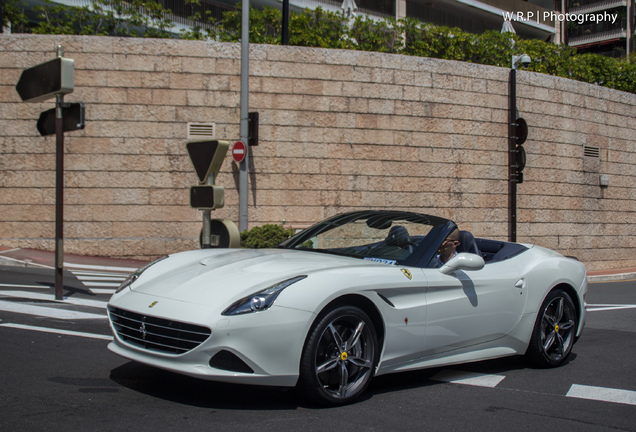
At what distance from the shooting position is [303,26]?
1739cm

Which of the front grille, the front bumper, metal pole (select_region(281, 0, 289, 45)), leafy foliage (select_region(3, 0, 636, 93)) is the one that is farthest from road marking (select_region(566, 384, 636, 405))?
metal pole (select_region(281, 0, 289, 45))

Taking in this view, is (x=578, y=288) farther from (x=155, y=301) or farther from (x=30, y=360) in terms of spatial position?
(x=30, y=360)

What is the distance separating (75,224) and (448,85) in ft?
31.1

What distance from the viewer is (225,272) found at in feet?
14.0

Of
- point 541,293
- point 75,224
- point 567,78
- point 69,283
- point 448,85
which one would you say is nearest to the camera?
point 541,293

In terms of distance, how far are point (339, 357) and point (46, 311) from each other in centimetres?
431

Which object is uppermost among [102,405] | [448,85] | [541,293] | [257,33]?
[257,33]

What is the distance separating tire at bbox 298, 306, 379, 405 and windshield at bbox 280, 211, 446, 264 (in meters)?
0.73

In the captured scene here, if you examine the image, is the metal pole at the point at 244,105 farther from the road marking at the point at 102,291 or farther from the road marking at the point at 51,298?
the road marking at the point at 51,298

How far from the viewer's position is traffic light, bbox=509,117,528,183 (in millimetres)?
16453

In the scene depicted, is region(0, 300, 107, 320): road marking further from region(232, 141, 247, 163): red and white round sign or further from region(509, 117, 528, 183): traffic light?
region(509, 117, 528, 183): traffic light

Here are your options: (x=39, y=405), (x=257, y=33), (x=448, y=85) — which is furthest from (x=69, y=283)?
(x=448, y=85)

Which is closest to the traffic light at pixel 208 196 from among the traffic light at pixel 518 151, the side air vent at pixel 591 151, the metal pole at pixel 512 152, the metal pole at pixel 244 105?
the metal pole at pixel 244 105

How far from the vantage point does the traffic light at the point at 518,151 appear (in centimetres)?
1645
